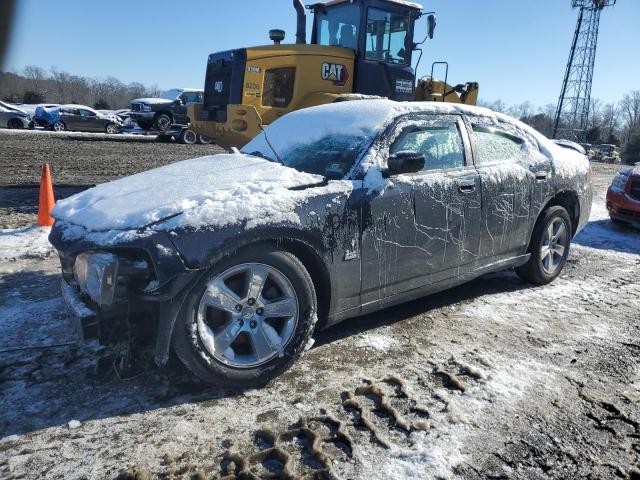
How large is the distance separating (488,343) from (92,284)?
2.57 m

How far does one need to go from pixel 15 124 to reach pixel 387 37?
24.0 metres

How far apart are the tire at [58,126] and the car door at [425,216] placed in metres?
26.6

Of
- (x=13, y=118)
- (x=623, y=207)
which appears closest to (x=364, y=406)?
(x=623, y=207)

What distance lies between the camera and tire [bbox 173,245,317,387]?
2.65 meters

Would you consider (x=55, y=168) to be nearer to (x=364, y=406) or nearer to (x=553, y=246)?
(x=553, y=246)

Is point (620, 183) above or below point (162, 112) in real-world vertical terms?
below

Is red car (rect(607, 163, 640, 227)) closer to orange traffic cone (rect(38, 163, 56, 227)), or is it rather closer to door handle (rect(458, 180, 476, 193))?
door handle (rect(458, 180, 476, 193))

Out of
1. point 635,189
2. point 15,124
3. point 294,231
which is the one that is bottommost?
point 294,231

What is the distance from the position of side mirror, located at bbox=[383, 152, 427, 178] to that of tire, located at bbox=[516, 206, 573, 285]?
178cm

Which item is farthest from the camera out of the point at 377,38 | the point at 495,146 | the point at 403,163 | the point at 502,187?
the point at 377,38

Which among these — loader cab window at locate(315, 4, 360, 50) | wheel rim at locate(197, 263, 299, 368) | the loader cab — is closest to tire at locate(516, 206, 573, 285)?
wheel rim at locate(197, 263, 299, 368)

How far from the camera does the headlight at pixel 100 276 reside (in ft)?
8.28

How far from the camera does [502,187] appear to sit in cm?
408

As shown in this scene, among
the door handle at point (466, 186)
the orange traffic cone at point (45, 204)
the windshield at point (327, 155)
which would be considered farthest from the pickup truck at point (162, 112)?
the door handle at point (466, 186)
